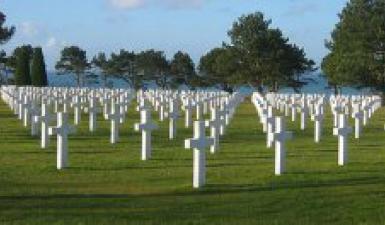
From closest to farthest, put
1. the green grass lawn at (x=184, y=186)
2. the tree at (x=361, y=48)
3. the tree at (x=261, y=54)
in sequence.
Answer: the green grass lawn at (x=184, y=186), the tree at (x=361, y=48), the tree at (x=261, y=54)

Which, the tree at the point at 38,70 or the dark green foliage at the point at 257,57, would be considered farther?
the dark green foliage at the point at 257,57

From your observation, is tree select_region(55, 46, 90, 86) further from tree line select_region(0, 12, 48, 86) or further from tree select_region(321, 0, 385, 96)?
tree select_region(321, 0, 385, 96)

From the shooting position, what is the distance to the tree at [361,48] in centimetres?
4853

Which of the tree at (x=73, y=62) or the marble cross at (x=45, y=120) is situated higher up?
the tree at (x=73, y=62)

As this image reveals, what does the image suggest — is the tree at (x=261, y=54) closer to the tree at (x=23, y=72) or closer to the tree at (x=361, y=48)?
the tree at (x=361, y=48)

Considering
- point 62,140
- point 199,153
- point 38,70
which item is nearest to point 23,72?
point 38,70

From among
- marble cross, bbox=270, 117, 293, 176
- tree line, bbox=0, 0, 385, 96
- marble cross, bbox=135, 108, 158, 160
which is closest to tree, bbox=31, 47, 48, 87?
tree line, bbox=0, 0, 385, 96

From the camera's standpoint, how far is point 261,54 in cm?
6212

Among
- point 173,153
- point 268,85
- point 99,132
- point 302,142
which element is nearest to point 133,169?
point 173,153

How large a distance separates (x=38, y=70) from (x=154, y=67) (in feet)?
72.4

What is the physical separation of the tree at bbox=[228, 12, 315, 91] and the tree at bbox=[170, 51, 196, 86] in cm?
1300

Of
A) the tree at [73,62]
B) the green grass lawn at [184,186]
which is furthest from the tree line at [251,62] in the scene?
the green grass lawn at [184,186]

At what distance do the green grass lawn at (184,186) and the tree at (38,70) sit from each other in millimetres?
40447

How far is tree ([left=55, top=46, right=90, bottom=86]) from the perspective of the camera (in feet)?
263
